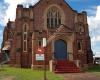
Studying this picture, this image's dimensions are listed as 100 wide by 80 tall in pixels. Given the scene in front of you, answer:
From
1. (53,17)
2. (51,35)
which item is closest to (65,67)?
(51,35)

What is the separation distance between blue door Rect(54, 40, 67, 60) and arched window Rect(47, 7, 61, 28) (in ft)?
10.8

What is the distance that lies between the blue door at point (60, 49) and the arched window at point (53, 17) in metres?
3.31

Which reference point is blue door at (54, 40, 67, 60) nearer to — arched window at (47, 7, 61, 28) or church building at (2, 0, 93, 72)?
church building at (2, 0, 93, 72)

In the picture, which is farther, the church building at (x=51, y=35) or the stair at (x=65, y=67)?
the church building at (x=51, y=35)

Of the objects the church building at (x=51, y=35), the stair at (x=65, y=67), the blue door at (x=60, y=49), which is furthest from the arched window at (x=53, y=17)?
the stair at (x=65, y=67)

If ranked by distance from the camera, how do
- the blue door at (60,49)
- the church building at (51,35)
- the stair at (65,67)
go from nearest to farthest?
the stair at (65,67), the church building at (51,35), the blue door at (60,49)

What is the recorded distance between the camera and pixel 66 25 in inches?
1730

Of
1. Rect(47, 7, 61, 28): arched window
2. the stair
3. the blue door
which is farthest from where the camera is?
Rect(47, 7, 61, 28): arched window

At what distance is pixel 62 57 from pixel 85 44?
3645mm

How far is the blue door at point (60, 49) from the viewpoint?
41406 mm

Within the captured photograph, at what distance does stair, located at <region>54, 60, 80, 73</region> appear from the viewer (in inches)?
1416

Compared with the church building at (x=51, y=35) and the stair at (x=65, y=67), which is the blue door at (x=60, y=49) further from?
the stair at (x=65, y=67)

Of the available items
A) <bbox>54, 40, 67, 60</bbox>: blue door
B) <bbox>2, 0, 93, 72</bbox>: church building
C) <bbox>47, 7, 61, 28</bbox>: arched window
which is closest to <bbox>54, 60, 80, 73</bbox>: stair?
<bbox>2, 0, 93, 72</bbox>: church building

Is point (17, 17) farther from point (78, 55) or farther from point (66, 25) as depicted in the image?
point (78, 55)
